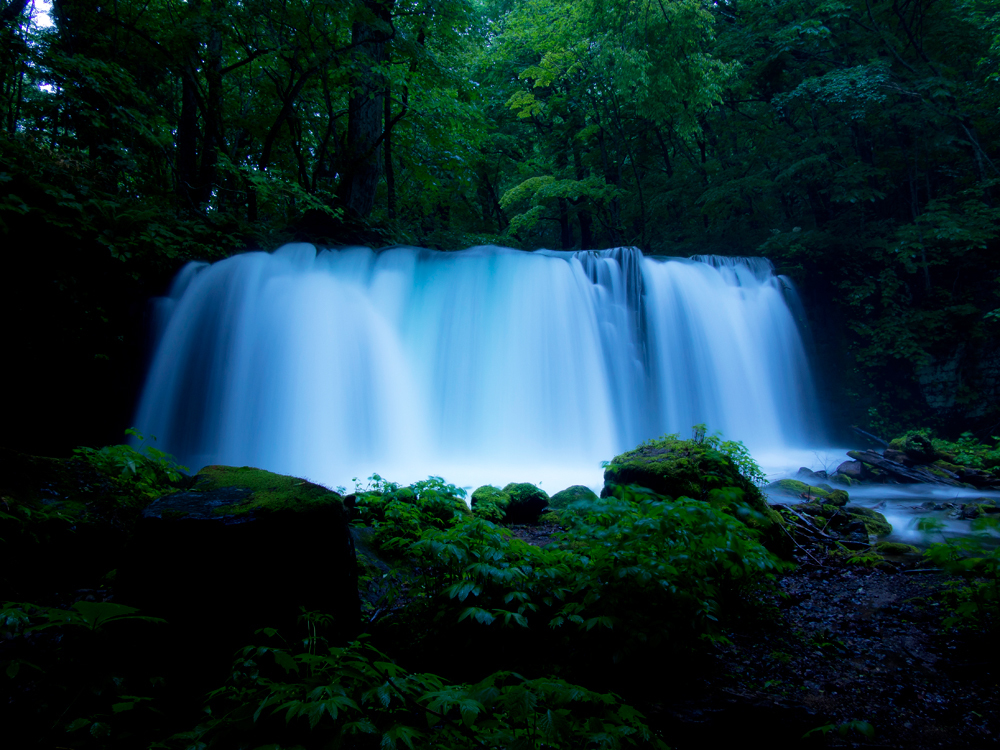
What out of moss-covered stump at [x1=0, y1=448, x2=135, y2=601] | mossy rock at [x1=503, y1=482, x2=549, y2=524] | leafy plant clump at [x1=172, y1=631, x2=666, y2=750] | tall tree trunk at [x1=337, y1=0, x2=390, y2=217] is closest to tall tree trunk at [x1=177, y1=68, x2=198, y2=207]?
tall tree trunk at [x1=337, y1=0, x2=390, y2=217]

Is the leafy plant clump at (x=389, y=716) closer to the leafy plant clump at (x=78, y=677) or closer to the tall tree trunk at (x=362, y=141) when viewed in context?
the leafy plant clump at (x=78, y=677)

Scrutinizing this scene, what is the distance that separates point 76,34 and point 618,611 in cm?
1375

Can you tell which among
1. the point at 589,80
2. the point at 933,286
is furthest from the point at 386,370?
the point at 933,286

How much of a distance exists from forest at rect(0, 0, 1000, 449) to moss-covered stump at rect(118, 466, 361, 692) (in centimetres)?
620

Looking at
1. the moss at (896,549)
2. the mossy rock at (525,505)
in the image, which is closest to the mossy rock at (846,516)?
the moss at (896,549)

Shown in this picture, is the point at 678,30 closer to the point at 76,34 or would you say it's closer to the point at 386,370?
the point at 386,370

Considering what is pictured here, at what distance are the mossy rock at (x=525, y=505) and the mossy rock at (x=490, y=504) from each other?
7cm

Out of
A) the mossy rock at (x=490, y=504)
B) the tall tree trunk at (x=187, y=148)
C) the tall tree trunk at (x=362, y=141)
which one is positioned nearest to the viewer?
the mossy rock at (x=490, y=504)

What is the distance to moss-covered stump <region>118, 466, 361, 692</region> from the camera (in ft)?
6.92

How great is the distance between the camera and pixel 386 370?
8789 millimetres

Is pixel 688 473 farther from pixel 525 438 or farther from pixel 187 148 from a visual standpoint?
pixel 187 148

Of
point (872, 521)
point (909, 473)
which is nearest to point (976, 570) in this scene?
point (872, 521)

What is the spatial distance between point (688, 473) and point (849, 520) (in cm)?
Result: 182

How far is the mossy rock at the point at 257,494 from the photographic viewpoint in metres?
2.28
